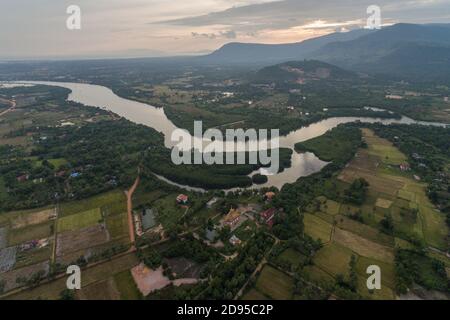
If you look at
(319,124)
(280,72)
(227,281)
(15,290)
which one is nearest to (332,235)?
(227,281)

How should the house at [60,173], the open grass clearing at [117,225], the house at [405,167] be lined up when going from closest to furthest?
the open grass clearing at [117,225], the house at [60,173], the house at [405,167]

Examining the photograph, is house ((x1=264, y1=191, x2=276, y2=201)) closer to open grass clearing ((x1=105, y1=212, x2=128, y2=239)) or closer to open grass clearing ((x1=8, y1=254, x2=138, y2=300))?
open grass clearing ((x1=105, y1=212, x2=128, y2=239))

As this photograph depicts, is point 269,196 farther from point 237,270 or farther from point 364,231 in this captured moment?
point 237,270

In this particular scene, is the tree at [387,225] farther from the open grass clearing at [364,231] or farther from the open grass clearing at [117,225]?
the open grass clearing at [117,225]

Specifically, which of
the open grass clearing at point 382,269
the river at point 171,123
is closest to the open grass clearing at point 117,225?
the river at point 171,123
